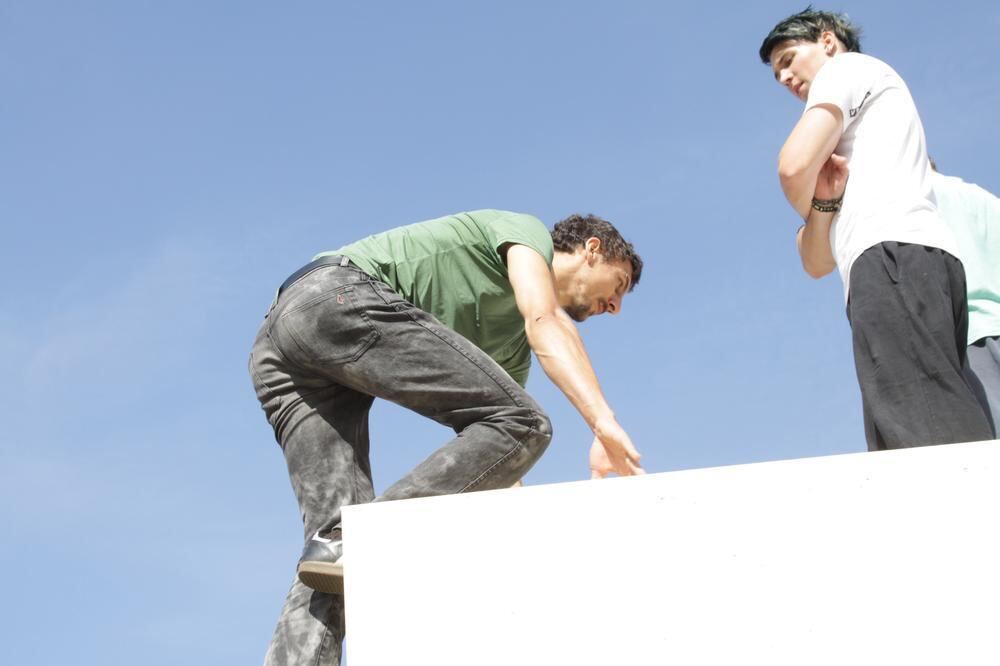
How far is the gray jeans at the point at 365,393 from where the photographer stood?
3.47 meters

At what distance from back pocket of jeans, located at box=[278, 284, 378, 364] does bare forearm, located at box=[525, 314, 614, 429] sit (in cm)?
49

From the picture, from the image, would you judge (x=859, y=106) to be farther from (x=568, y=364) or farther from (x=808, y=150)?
(x=568, y=364)

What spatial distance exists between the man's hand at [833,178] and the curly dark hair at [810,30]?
66 centimetres

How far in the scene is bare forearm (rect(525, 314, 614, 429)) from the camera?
11.4ft

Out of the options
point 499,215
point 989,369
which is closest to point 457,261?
point 499,215

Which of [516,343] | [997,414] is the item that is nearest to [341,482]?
[516,343]

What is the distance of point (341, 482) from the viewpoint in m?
3.71

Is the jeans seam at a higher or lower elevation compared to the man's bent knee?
higher

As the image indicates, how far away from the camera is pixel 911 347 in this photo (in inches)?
123

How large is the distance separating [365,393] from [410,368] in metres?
0.32

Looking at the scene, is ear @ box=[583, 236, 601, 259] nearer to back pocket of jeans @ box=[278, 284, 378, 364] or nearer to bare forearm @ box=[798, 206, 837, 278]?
bare forearm @ box=[798, 206, 837, 278]

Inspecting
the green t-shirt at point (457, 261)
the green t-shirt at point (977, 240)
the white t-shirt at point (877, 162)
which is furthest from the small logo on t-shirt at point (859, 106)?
the green t-shirt at point (457, 261)

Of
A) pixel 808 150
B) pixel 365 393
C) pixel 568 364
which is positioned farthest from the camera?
pixel 365 393

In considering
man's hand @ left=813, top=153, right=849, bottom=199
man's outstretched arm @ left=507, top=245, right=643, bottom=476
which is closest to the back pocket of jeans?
man's outstretched arm @ left=507, top=245, right=643, bottom=476
